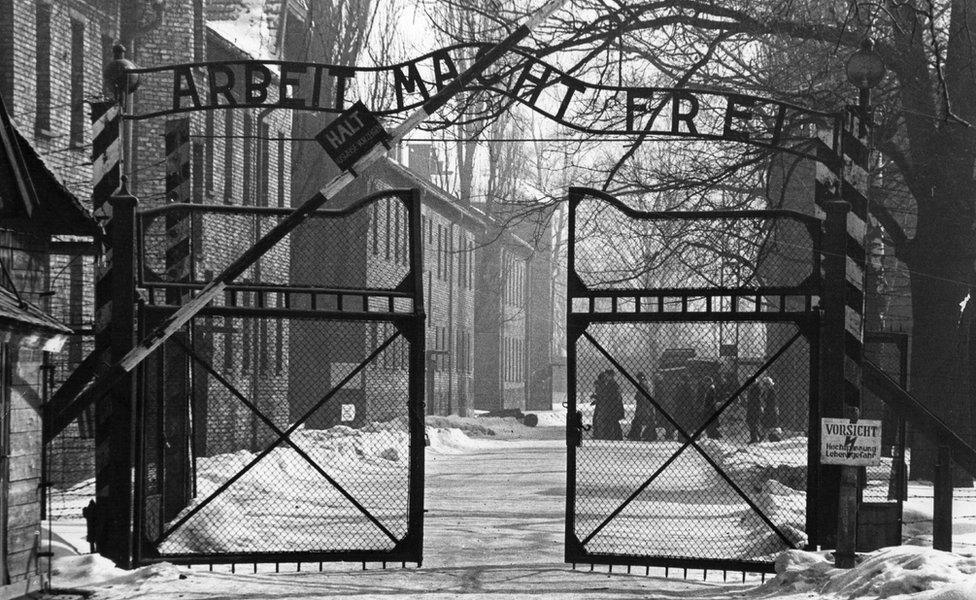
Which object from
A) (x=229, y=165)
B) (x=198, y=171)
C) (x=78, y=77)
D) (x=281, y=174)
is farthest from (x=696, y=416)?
(x=78, y=77)

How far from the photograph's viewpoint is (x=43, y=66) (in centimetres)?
2161

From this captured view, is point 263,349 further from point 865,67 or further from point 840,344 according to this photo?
point 865,67

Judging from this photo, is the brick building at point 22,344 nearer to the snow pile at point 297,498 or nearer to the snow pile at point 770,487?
the snow pile at point 297,498

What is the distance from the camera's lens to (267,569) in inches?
481

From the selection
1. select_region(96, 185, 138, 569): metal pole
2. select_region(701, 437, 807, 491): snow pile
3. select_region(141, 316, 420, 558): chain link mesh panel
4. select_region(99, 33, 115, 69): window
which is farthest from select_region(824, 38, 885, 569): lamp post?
select_region(99, 33, 115, 69): window

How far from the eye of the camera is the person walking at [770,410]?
3409 centimetres

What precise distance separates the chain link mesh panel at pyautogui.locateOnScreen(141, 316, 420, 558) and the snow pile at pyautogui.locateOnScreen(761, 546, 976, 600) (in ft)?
9.83

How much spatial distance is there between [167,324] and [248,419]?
20.8 meters

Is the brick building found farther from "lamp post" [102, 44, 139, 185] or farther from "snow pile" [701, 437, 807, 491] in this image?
"snow pile" [701, 437, 807, 491]

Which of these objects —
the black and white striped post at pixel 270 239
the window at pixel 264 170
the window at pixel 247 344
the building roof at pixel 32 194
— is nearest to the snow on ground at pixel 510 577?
the black and white striped post at pixel 270 239

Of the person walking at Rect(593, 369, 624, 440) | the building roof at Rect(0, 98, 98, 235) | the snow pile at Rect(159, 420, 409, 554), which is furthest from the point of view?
the person walking at Rect(593, 369, 624, 440)

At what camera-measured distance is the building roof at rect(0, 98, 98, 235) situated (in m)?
8.77

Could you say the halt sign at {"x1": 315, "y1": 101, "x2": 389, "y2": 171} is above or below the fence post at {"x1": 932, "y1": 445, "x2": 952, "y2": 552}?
above

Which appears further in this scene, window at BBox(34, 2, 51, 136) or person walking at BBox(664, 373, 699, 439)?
person walking at BBox(664, 373, 699, 439)
